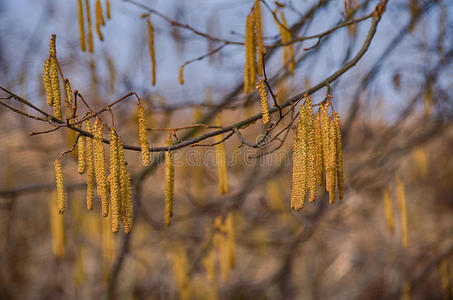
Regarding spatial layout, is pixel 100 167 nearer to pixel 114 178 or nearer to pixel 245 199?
pixel 114 178

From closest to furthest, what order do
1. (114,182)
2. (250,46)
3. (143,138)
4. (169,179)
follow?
1. (114,182)
2. (143,138)
3. (169,179)
4. (250,46)

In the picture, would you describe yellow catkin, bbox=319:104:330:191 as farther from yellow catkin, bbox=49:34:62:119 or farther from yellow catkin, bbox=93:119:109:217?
yellow catkin, bbox=49:34:62:119

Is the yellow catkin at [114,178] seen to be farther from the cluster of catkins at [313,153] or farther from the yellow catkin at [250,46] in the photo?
the yellow catkin at [250,46]

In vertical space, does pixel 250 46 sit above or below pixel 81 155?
above

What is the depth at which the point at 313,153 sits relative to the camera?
48.0 inches

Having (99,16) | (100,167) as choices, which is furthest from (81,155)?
(99,16)

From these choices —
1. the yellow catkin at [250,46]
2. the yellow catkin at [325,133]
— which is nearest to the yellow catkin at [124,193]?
the yellow catkin at [325,133]

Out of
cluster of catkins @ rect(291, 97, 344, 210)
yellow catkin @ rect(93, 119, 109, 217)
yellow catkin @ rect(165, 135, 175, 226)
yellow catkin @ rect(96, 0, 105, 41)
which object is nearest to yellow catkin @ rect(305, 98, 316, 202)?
cluster of catkins @ rect(291, 97, 344, 210)

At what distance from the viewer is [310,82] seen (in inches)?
130

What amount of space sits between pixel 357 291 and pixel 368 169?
7.09 feet

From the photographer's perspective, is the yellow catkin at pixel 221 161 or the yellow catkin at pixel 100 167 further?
the yellow catkin at pixel 221 161

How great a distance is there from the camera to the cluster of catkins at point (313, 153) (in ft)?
3.93

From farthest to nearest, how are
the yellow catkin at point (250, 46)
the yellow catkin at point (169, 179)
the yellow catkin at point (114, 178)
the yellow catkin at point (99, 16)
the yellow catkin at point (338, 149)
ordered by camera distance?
the yellow catkin at point (99, 16), the yellow catkin at point (250, 46), the yellow catkin at point (169, 179), the yellow catkin at point (338, 149), the yellow catkin at point (114, 178)

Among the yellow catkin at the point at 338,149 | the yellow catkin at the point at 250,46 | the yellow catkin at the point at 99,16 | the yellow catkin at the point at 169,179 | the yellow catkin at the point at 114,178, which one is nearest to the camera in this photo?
the yellow catkin at the point at 114,178
